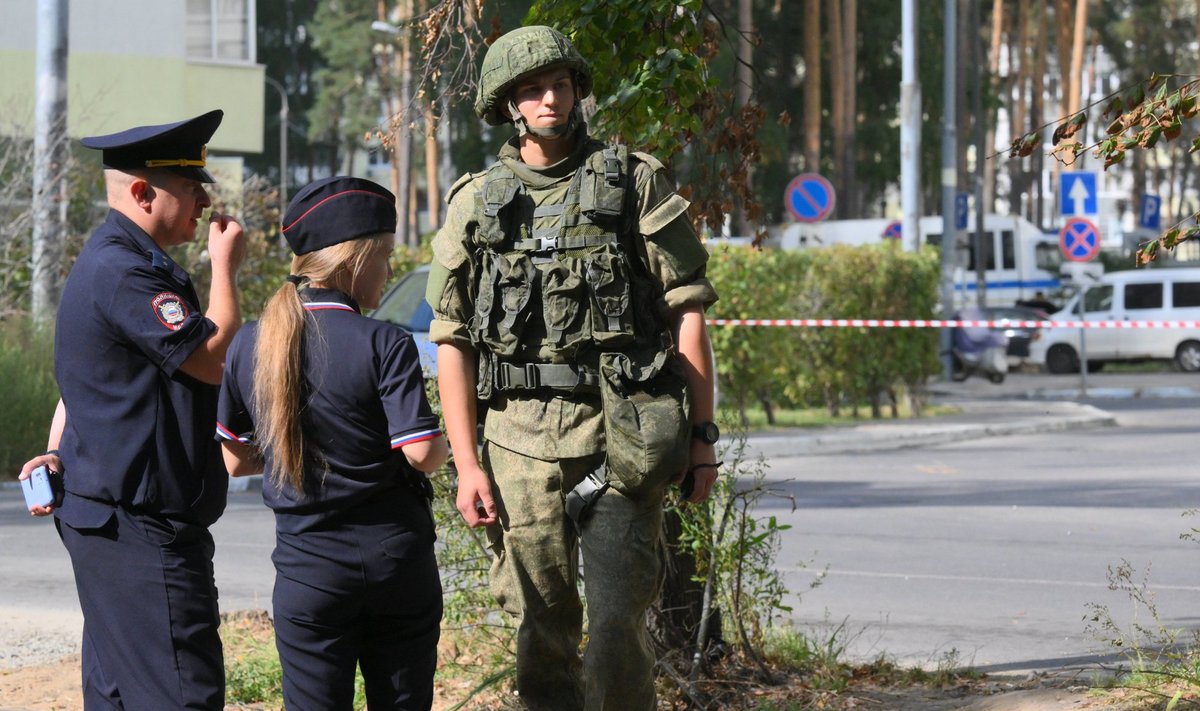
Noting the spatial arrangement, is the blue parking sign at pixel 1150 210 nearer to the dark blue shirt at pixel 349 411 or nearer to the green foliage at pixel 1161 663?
the green foliage at pixel 1161 663

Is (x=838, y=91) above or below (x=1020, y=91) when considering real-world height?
below

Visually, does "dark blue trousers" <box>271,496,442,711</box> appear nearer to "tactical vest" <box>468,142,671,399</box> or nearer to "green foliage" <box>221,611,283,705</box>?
"tactical vest" <box>468,142,671,399</box>

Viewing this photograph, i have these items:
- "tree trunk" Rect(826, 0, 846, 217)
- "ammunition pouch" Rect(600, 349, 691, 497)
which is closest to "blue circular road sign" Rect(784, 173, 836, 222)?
"ammunition pouch" Rect(600, 349, 691, 497)

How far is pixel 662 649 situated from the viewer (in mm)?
5363

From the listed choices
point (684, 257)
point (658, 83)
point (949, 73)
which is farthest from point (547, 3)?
point (949, 73)

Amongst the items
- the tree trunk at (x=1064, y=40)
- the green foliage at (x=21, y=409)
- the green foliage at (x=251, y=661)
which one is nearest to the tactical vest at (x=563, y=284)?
the green foliage at (x=251, y=661)

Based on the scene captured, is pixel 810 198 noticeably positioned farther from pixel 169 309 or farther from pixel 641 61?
pixel 169 309

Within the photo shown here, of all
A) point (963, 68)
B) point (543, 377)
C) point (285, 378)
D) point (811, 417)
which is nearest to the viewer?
point (285, 378)

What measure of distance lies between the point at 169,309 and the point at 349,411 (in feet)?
1.58

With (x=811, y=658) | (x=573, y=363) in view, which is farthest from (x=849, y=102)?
(x=573, y=363)

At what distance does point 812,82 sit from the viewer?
38406 millimetres

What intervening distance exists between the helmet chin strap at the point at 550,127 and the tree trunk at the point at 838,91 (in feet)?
117

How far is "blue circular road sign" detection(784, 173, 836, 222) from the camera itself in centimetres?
2023

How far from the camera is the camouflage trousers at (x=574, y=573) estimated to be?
13.0ft
